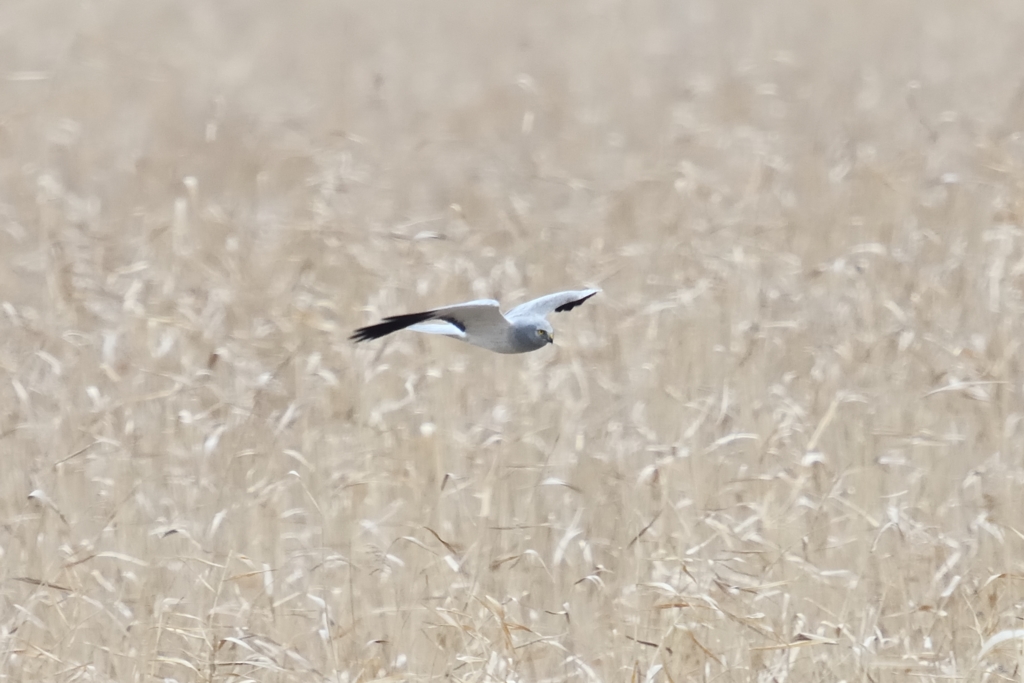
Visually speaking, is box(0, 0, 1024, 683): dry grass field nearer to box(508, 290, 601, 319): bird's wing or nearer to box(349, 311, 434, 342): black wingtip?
box(508, 290, 601, 319): bird's wing

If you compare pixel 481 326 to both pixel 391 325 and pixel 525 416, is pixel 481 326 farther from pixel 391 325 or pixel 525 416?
pixel 525 416

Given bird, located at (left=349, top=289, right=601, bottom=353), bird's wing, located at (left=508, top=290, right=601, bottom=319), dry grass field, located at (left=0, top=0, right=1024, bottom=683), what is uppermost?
bird, located at (left=349, top=289, right=601, bottom=353)

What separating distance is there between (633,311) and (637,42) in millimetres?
6782

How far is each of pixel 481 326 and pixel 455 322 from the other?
6 centimetres

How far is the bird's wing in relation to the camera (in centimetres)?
370

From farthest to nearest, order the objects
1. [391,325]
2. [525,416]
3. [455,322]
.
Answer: [525,416] < [455,322] < [391,325]

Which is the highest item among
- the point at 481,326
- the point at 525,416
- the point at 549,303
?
the point at 481,326

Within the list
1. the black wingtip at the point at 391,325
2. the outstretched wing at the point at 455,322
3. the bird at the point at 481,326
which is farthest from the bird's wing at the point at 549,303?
the black wingtip at the point at 391,325

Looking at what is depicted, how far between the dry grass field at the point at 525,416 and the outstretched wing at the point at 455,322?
0.55 metres

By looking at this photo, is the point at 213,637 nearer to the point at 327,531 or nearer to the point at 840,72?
the point at 327,531

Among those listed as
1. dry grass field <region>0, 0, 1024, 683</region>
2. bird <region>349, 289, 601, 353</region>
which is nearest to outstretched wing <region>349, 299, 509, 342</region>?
bird <region>349, 289, 601, 353</region>

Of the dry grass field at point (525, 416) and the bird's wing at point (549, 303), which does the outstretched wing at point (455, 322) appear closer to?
the bird's wing at point (549, 303)

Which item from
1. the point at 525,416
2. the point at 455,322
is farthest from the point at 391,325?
the point at 525,416

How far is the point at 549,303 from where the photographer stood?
12.5ft
